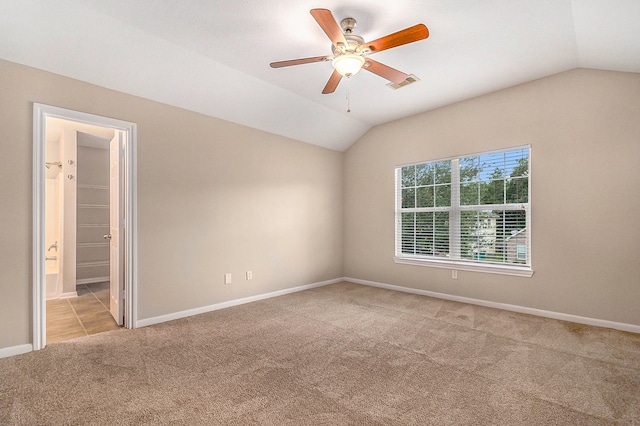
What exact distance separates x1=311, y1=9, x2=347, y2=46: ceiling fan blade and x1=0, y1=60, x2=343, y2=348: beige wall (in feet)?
6.77

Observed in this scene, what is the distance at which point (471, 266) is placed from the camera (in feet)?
14.1

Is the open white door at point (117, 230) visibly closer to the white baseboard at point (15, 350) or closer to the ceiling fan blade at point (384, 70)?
the white baseboard at point (15, 350)

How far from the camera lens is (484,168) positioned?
4.26m

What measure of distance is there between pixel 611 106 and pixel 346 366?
12.6ft

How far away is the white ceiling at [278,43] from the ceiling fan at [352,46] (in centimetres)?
30

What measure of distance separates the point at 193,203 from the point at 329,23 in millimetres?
2672

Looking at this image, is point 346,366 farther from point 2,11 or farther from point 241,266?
point 2,11

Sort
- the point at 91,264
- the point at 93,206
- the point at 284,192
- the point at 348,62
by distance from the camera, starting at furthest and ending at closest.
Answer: the point at 93,206, the point at 91,264, the point at 284,192, the point at 348,62

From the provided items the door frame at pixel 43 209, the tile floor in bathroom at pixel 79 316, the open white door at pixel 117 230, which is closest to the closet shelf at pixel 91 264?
the tile floor in bathroom at pixel 79 316

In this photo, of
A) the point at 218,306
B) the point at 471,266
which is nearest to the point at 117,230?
the point at 218,306

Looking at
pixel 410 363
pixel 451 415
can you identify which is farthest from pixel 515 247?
pixel 451 415

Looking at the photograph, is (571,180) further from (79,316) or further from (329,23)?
(79,316)

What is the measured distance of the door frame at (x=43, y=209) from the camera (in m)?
2.77

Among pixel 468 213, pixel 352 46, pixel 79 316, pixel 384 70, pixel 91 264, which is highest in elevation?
pixel 352 46
